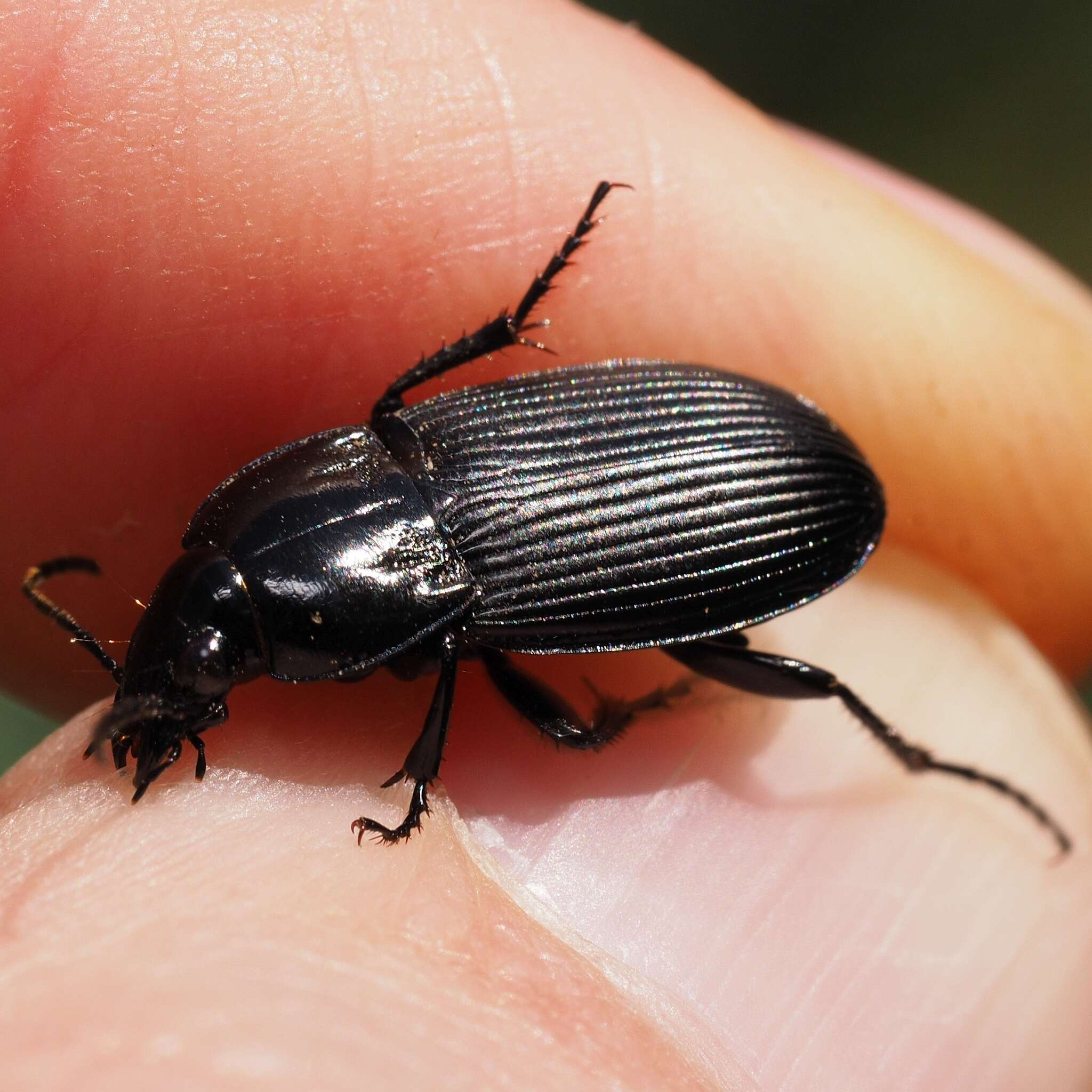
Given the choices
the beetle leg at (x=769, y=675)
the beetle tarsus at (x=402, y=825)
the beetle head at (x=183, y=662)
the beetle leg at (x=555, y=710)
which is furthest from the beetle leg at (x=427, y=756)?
the beetle leg at (x=769, y=675)

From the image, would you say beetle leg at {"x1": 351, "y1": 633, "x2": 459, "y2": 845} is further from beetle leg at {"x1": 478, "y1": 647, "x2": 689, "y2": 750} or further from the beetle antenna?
the beetle antenna

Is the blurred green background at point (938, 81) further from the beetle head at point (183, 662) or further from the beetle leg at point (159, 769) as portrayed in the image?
the beetle leg at point (159, 769)

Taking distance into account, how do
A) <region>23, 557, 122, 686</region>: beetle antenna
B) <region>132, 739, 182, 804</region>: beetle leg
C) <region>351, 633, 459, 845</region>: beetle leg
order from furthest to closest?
<region>23, 557, 122, 686</region>: beetle antenna, <region>351, 633, 459, 845</region>: beetle leg, <region>132, 739, 182, 804</region>: beetle leg

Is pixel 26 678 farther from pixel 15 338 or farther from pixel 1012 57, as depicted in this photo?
pixel 1012 57

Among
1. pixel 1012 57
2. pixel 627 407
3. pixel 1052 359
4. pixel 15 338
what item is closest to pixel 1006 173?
pixel 1012 57

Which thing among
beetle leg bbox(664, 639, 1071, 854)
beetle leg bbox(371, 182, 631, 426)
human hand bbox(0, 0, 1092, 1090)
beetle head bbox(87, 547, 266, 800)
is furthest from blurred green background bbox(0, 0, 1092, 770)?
beetle head bbox(87, 547, 266, 800)

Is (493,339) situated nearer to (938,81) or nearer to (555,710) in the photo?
(555,710)
